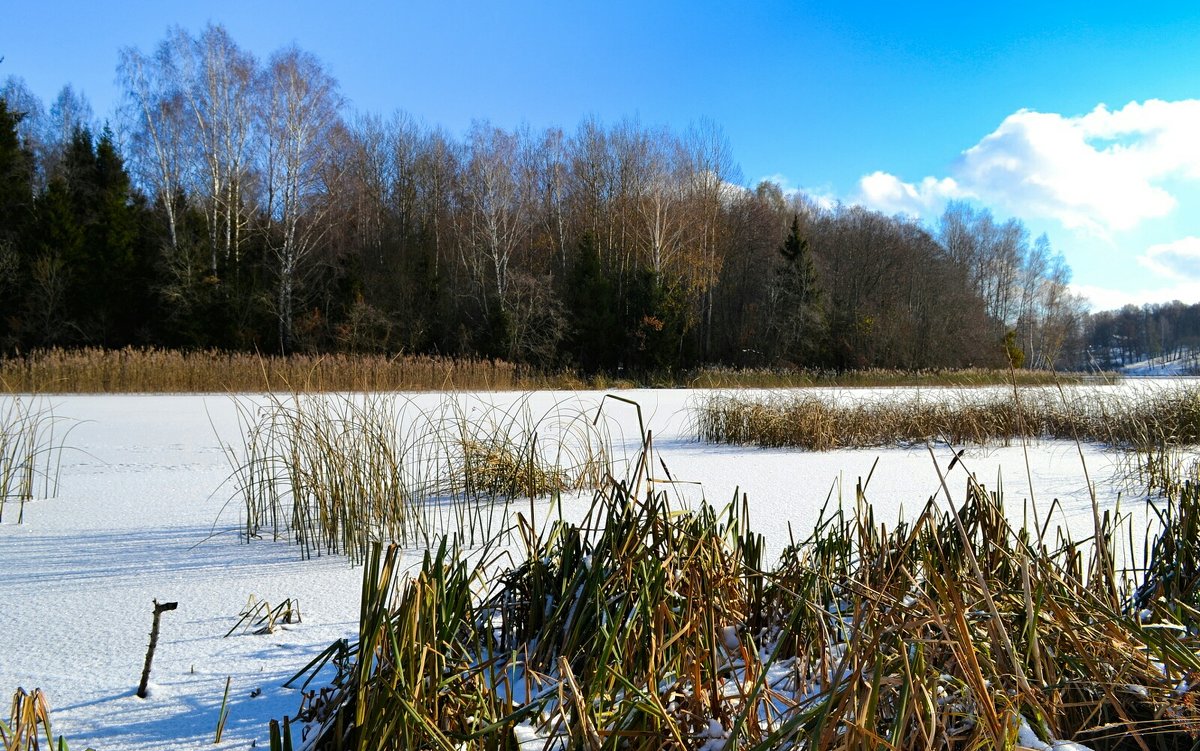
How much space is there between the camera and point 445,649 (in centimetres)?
117

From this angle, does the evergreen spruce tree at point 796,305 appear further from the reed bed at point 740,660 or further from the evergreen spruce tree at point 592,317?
the reed bed at point 740,660

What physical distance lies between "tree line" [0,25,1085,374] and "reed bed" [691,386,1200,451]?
10.8 m

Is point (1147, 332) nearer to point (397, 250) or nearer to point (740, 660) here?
point (397, 250)

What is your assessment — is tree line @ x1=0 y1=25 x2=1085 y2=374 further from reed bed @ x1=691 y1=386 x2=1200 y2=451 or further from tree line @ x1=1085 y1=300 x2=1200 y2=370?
tree line @ x1=1085 y1=300 x2=1200 y2=370

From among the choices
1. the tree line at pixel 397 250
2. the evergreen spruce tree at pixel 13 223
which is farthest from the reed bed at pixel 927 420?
the evergreen spruce tree at pixel 13 223

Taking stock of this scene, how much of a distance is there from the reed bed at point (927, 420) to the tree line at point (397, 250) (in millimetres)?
10837

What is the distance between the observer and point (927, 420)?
649cm

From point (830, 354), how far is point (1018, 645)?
971 inches

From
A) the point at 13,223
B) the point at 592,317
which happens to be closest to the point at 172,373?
the point at 592,317

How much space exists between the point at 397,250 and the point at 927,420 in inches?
761

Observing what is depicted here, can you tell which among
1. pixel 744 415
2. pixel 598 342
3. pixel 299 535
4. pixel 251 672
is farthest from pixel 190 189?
pixel 251 672

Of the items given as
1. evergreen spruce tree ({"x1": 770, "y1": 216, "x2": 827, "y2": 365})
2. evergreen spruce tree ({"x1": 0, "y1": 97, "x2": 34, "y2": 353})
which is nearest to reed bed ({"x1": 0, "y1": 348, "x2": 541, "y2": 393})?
evergreen spruce tree ({"x1": 0, "y1": 97, "x2": 34, "y2": 353})

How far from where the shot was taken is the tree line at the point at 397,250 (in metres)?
17.4

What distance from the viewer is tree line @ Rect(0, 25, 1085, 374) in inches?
685
